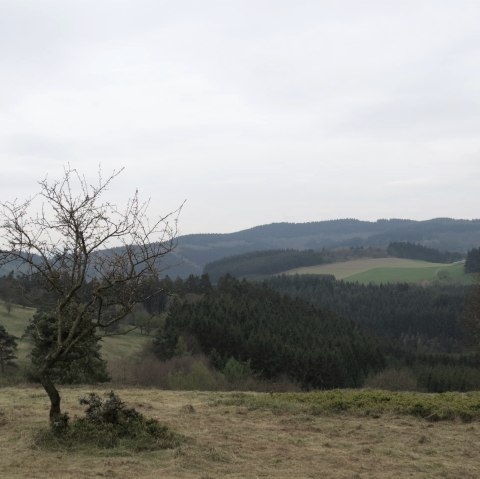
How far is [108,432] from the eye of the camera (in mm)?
11961

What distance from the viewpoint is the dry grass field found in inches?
397

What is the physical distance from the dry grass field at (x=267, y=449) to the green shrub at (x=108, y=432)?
376mm

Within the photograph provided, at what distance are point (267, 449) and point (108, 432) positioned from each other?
12.0 ft

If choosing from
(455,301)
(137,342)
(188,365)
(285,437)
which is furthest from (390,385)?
(455,301)

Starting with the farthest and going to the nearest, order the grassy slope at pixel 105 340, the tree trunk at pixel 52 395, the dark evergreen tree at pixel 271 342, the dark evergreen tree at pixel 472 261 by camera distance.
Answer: the dark evergreen tree at pixel 472 261
the grassy slope at pixel 105 340
the dark evergreen tree at pixel 271 342
the tree trunk at pixel 52 395

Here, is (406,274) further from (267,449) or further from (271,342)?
(267,449)

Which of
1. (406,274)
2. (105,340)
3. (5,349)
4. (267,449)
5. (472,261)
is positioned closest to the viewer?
(267,449)

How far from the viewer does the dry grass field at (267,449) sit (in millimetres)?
10094

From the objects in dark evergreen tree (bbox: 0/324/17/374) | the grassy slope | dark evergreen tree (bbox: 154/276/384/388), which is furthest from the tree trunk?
the grassy slope

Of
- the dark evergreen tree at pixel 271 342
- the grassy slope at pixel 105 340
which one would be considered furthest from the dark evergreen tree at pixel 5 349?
the dark evergreen tree at pixel 271 342

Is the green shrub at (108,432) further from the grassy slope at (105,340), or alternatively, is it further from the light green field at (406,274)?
the light green field at (406,274)

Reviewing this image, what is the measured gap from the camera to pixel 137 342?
7962 cm

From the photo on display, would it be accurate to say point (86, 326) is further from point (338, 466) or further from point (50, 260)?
point (338, 466)

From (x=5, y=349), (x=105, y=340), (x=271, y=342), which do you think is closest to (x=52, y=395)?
(x=5, y=349)
